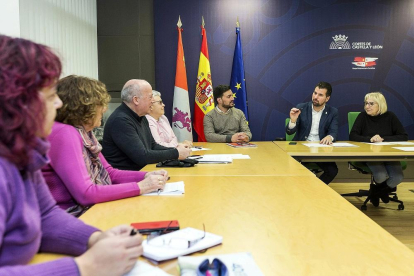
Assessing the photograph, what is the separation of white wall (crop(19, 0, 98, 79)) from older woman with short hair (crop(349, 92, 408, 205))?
10.0 feet

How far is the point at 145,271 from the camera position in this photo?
84 centimetres

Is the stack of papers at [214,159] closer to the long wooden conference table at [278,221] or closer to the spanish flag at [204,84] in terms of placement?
the long wooden conference table at [278,221]

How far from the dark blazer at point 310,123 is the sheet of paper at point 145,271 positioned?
11.1ft

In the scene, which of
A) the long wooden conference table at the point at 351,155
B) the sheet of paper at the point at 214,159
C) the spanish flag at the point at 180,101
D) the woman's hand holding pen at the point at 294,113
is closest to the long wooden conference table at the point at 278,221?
the sheet of paper at the point at 214,159

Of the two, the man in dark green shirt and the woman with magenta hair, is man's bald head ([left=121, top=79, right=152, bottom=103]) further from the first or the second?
the woman with magenta hair

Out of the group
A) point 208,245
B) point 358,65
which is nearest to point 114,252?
point 208,245

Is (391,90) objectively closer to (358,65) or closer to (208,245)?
(358,65)

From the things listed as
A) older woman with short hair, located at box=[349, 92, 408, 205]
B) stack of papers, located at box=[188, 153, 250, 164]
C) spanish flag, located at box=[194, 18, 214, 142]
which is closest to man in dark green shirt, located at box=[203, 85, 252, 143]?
spanish flag, located at box=[194, 18, 214, 142]

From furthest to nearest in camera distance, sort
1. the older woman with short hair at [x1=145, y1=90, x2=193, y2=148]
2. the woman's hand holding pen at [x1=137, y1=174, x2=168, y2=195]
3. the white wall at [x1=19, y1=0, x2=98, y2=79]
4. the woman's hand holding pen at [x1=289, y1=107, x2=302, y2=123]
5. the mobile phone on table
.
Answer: the woman's hand holding pen at [x1=289, y1=107, x2=302, y2=123] → the white wall at [x1=19, y1=0, x2=98, y2=79] → the older woman with short hair at [x1=145, y1=90, x2=193, y2=148] → the woman's hand holding pen at [x1=137, y1=174, x2=168, y2=195] → the mobile phone on table

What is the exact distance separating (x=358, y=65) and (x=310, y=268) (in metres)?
4.72

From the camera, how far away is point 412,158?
290 centimetres

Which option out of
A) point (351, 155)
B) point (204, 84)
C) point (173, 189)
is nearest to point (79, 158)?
point (173, 189)

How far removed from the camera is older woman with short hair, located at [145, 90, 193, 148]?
11.0ft

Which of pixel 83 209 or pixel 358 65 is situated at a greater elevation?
pixel 358 65
